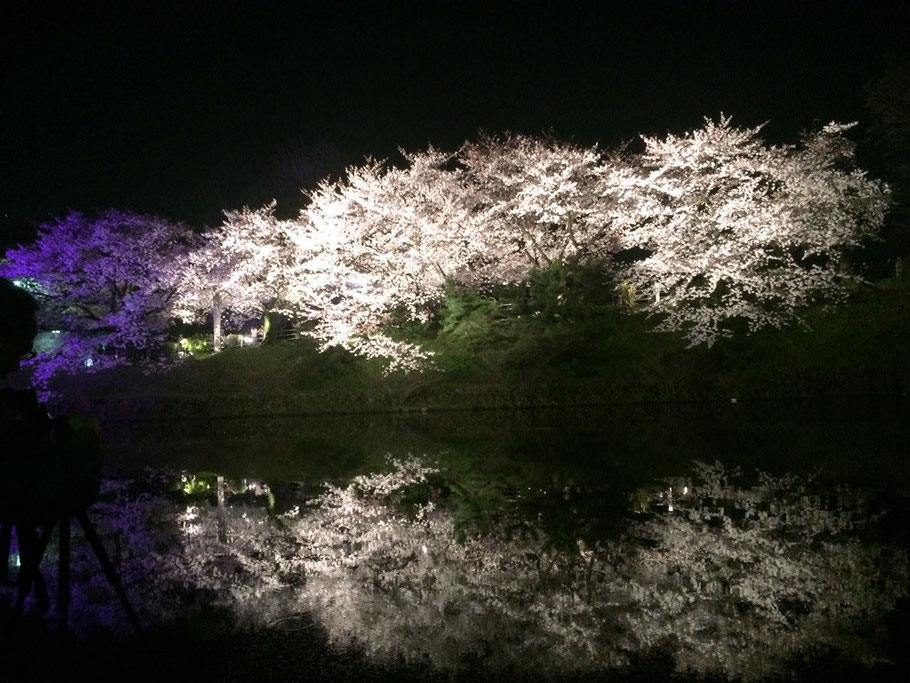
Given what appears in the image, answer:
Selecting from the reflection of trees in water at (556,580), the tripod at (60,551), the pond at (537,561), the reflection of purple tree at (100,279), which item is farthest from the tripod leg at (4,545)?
the reflection of purple tree at (100,279)

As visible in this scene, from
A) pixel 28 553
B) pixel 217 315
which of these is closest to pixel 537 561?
pixel 28 553

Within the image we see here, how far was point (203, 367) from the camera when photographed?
25.1m

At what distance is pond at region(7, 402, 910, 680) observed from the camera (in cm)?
364

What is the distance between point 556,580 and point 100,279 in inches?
1054

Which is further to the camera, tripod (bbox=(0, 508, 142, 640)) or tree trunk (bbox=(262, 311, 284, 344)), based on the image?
tree trunk (bbox=(262, 311, 284, 344))

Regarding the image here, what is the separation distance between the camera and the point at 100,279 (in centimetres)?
2672

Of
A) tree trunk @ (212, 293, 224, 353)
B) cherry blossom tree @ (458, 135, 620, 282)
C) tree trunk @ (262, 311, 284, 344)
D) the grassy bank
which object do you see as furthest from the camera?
tree trunk @ (212, 293, 224, 353)

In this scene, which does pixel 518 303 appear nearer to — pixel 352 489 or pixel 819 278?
pixel 819 278

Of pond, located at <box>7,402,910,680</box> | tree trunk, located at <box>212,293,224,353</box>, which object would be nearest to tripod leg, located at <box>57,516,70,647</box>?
pond, located at <box>7,402,910,680</box>

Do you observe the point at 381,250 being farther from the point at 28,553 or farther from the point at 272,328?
the point at 28,553

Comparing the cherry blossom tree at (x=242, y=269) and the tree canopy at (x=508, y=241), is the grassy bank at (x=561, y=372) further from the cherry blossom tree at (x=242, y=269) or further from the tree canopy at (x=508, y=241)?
the cherry blossom tree at (x=242, y=269)

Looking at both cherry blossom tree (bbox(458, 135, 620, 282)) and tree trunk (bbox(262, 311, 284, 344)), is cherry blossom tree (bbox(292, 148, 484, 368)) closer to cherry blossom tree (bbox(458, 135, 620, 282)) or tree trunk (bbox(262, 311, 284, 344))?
cherry blossom tree (bbox(458, 135, 620, 282))

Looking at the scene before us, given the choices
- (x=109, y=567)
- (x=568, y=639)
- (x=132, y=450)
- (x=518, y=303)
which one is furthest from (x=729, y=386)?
(x=109, y=567)

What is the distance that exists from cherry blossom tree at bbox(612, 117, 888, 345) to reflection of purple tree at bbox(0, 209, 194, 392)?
1864cm
